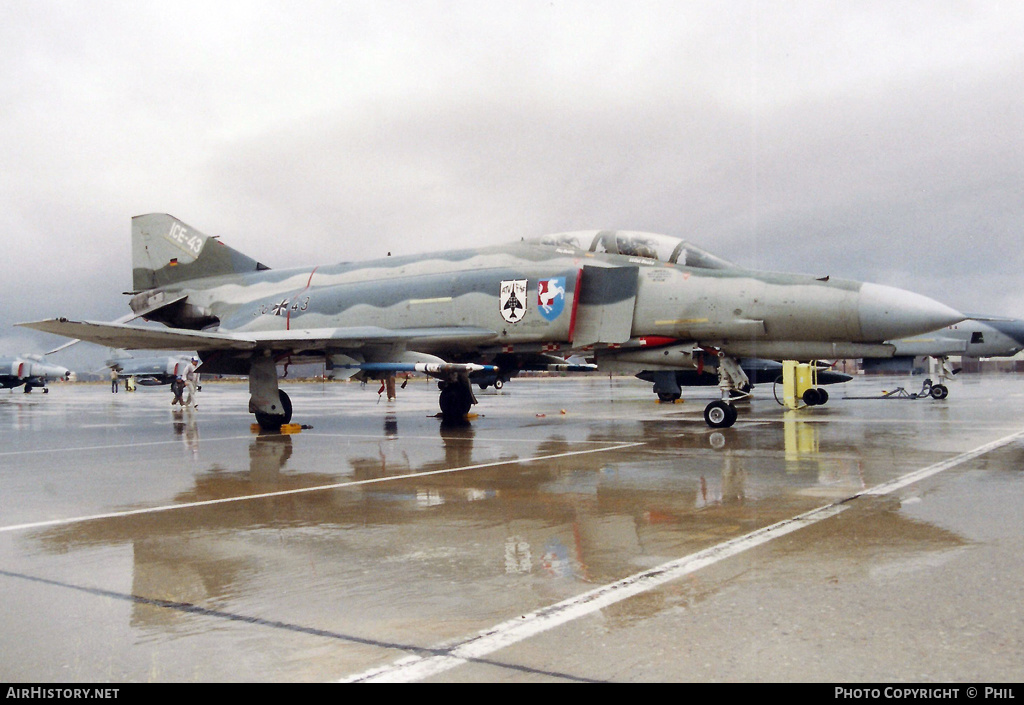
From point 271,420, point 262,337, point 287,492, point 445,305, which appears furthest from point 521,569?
point 271,420

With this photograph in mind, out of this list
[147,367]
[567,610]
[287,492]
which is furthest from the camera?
[147,367]

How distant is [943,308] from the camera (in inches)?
427

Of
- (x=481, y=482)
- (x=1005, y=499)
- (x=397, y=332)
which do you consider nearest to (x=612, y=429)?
(x=397, y=332)

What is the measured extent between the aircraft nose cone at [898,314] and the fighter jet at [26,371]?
1757 inches

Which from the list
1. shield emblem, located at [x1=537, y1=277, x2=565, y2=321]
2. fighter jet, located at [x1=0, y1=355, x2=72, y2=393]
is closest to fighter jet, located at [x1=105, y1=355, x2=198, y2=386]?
fighter jet, located at [x1=0, y1=355, x2=72, y2=393]

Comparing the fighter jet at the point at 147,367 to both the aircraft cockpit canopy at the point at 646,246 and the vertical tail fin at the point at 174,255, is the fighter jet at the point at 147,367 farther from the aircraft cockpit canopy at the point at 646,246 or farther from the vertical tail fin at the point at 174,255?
the aircraft cockpit canopy at the point at 646,246

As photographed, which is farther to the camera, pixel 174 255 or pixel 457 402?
pixel 174 255

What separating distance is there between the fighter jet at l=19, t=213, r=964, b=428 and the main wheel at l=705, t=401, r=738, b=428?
0.05 ft

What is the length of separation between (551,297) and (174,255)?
32.4ft

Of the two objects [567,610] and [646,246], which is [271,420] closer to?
[646,246]

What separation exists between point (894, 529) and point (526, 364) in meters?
10.9

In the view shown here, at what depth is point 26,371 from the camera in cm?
4288

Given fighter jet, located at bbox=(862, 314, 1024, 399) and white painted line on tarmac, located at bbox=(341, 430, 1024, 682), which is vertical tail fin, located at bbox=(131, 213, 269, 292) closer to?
white painted line on tarmac, located at bbox=(341, 430, 1024, 682)

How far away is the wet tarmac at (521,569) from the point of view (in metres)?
2.83
